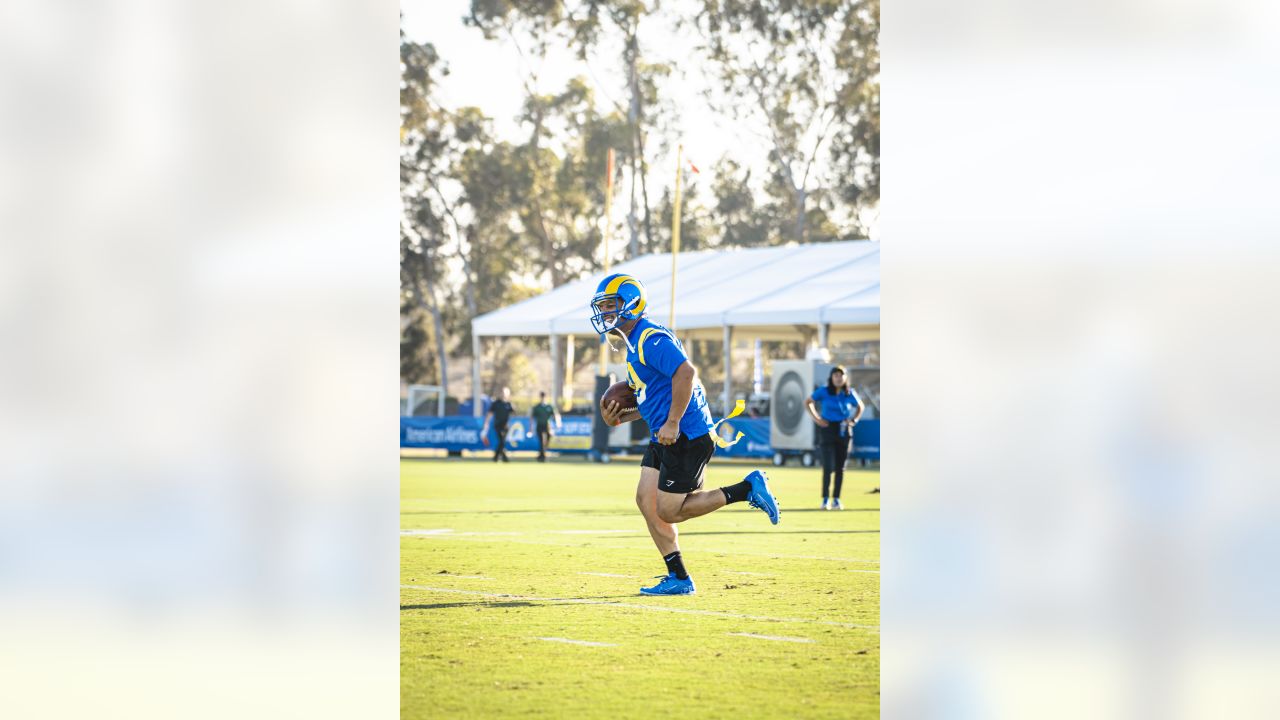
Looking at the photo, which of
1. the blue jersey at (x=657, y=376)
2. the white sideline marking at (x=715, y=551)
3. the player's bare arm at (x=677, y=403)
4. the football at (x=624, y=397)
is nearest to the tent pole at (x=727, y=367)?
the white sideline marking at (x=715, y=551)

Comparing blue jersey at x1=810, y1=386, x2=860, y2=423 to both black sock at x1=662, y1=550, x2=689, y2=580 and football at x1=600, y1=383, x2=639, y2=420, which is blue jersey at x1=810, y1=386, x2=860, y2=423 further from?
black sock at x1=662, y1=550, x2=689, y2=580

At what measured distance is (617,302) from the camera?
1052 cm

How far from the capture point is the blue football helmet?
10516 millimetres

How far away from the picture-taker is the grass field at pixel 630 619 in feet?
23.3

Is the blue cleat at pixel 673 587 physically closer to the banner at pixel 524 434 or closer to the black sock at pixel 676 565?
the black sock at pixel 676 565

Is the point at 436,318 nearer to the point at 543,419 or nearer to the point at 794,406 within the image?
the point at 543,419

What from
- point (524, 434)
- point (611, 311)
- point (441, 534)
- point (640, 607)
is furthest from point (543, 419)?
point (640, 607)

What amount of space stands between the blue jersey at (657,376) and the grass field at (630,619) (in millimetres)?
1212

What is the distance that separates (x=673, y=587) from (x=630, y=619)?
124cm
